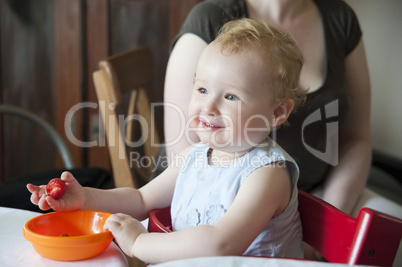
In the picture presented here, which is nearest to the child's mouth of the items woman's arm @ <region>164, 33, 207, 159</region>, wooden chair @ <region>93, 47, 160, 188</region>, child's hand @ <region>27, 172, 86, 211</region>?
child's hand @ <region>27, 172, 86, 211</region>

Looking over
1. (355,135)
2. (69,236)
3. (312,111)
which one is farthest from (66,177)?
(355,135)

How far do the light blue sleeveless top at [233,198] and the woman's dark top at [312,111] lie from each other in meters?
0.33

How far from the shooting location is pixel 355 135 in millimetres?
1313

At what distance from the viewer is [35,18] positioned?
2193 mm

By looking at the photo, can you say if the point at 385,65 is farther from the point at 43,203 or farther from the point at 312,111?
the point at 43,203

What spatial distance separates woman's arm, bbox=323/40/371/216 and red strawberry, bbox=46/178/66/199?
2.24ft

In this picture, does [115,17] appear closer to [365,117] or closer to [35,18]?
[35,18]

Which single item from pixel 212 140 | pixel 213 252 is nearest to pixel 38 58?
pixel 212 140

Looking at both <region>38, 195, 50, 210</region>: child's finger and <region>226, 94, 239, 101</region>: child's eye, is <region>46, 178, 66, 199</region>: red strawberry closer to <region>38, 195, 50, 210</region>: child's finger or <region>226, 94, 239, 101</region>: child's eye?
<region>38, 195, 50, 210</region>: child's finger

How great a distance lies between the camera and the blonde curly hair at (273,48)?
79cm

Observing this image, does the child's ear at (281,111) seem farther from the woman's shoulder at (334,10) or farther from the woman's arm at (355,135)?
the woman's shoulder at (334,10)

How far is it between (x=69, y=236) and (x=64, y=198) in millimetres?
126

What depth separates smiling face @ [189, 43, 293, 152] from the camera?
0.78m

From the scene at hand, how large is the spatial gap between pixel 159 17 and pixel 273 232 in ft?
5.27
